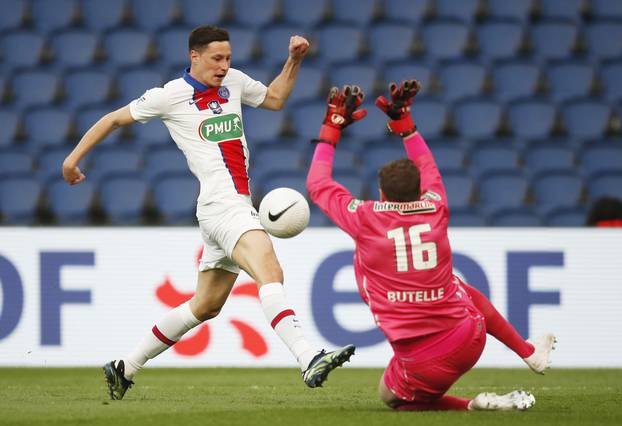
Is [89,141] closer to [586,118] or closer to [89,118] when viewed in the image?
[89,118]

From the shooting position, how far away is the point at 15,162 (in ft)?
37.8

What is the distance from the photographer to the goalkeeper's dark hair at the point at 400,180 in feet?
17.0

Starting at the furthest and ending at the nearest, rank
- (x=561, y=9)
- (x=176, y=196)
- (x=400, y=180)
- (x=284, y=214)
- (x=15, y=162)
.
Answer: (x=561, y=9) → (x=15, y=162) → (x=176, y=196) → (x=284, y=214) → (x=400, y=180)

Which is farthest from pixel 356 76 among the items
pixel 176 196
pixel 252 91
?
pixel 252 91

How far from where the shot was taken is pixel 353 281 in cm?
918

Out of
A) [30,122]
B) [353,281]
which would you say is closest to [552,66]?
[353,281]

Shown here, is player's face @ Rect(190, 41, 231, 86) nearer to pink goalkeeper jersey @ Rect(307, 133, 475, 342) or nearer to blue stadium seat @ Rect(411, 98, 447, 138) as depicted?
pink goalkeeper jersey @ Rect(307, 133, 475, 342)

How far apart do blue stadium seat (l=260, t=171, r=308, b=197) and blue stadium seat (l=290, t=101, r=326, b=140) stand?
107 cm

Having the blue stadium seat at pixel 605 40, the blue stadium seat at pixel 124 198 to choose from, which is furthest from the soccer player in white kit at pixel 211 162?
the blue stadium seat at pixel 605 40

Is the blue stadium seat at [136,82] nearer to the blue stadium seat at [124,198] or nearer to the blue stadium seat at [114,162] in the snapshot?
the blue stadium seat at [114,162]

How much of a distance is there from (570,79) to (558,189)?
1.90 metres

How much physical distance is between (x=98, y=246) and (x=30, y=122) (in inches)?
133

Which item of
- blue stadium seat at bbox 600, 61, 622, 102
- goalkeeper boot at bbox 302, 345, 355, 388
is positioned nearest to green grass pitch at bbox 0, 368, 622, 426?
goalkeeper boot at bbox 302, 345, 355, 388

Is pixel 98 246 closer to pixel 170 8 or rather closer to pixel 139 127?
pixel 139 127
